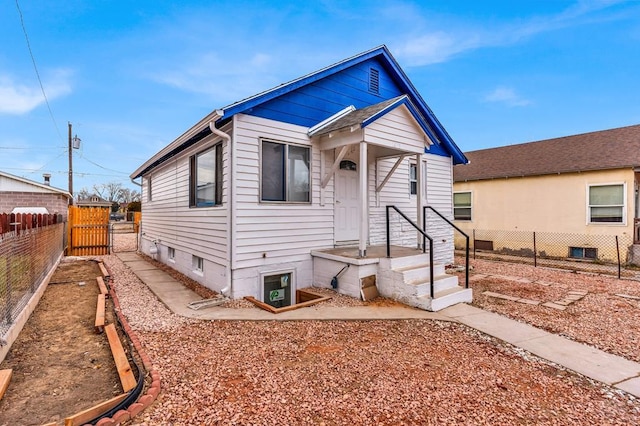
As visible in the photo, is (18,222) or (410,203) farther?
(410,203)

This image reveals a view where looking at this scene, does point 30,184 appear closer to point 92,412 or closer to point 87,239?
point 87,239

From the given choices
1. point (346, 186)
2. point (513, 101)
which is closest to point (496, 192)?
point (346, 186)

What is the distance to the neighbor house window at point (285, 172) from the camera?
21.1ft

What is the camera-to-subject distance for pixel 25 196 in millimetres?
13102

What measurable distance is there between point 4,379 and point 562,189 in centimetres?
1577

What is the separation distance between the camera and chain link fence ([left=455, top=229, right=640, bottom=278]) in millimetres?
10742

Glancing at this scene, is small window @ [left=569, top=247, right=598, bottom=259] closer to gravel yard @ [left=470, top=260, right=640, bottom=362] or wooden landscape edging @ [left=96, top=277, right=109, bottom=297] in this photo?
gravel yard @ [left=470, top=260, right=640, bottom=362]

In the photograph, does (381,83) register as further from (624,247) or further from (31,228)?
(624,247)

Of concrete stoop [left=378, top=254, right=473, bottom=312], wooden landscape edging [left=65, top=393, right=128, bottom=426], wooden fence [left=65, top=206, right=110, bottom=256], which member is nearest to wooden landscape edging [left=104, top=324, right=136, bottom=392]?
wooden landscape edging [left=65, top=393, right=128, bottom=426]

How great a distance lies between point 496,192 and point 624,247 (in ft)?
15.5

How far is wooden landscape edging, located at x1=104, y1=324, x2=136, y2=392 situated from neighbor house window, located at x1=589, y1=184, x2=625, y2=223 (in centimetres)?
1480

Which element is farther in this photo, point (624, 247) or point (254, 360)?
point (624, 247)

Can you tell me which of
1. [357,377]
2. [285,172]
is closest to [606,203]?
[285,172]

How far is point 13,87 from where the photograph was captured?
45.1ft
